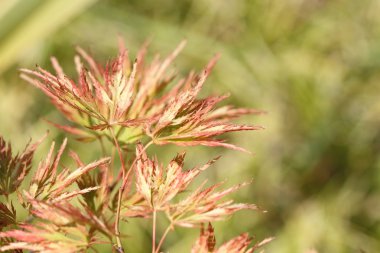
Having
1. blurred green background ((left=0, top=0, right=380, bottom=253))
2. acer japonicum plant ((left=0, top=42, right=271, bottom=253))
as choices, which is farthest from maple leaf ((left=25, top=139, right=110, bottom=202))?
blurred green background ((left=0, top=0, right=380, bottom=253))

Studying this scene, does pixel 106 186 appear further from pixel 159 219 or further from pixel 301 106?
pixel 301 106

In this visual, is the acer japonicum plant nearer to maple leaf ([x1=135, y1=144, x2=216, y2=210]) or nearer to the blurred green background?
maple leaf ([x1=135, y1=144, x2=216, y2=210])

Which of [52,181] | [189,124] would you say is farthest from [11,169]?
[189,124]

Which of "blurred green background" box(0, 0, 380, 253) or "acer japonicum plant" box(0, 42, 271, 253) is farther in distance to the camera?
"blurred green background" box(0, 0, 380, 253)

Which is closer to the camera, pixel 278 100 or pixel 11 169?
pixel 11 169

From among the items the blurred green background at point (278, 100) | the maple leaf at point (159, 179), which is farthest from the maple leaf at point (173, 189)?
the blurred green background at point (278, 100)

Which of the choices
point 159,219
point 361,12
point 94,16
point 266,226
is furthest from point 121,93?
point 361,12

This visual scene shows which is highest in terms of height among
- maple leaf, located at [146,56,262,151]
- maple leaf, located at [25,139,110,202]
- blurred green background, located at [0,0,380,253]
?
blurred green background, located at [0,0,380,253]

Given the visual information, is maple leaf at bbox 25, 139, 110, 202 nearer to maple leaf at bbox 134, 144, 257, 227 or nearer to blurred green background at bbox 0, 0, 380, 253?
maple leaf at bbox 134, 144, 257, 227

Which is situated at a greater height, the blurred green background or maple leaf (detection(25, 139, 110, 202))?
the blurred green background

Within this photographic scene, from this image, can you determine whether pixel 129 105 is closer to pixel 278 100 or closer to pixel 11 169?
pixel 11 169
